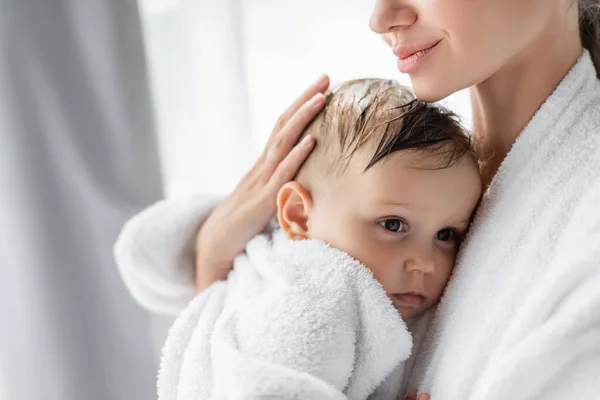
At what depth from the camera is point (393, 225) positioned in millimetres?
1025

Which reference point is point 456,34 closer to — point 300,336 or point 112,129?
point 300,336

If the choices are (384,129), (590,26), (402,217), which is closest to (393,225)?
(402,217)

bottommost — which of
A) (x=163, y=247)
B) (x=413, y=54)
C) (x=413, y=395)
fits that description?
(x=413, y=395)

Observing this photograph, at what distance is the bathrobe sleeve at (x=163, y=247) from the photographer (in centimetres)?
130

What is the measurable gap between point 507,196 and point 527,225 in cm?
7

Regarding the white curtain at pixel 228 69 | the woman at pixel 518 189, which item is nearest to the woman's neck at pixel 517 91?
the woman at pixel 518 189

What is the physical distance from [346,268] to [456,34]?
345 millimetres

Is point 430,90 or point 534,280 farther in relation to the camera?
point 430,90

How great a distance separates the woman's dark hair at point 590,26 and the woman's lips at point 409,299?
469mm

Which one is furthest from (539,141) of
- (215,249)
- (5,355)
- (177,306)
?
(5,355)

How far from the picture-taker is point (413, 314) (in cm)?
107

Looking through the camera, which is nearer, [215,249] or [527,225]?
[527,225]

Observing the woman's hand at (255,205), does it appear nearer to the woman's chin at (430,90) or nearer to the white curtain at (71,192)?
the woman's chin at (430,90)

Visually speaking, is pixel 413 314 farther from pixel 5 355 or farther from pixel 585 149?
pixel 5 355
